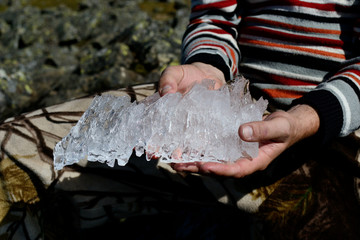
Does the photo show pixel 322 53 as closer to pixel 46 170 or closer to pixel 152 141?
pixel 152 141

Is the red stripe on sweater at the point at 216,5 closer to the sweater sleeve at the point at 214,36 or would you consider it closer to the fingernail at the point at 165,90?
the sweater sleeve at the point at 214,36

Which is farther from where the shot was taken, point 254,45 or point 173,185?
point 254,45

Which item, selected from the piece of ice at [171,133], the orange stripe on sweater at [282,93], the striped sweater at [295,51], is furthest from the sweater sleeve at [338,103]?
the piece of ice at [171,133]

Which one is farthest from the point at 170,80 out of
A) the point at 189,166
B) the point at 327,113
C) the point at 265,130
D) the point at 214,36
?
the point at 327,113

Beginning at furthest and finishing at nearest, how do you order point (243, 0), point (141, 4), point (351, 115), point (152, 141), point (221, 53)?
point (141, 4), point (243, 0), point (221, 53), point (351, 115), point (152, 141)

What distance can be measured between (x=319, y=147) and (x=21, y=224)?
5.24 feet

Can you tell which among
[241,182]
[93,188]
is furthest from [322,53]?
[93,188]

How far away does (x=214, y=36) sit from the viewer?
2191mm

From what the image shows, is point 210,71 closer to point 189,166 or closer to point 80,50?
point 189,166

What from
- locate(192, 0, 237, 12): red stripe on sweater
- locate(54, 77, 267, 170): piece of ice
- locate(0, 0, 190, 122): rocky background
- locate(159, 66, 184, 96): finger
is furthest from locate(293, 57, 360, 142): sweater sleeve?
locate(0, 0, 190, 122): rocky background

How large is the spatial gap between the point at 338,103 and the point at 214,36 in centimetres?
91

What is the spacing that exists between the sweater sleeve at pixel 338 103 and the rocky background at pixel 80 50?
1939mm

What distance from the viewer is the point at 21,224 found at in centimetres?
174

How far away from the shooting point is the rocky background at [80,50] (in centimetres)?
498
